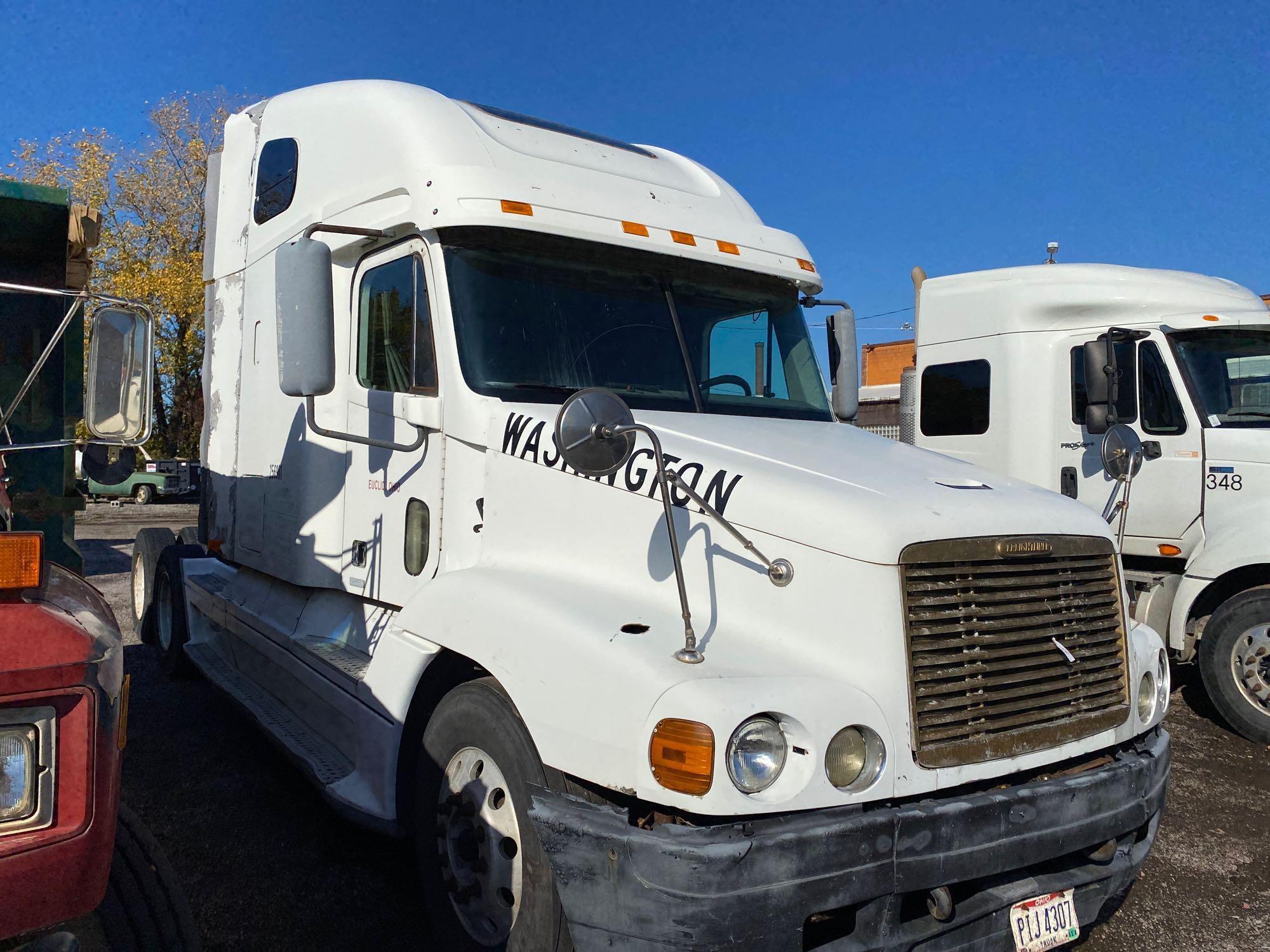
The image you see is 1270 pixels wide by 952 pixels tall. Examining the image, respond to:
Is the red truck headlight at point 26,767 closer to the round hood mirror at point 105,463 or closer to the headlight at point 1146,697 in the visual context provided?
the round hood mirror at point 105,463

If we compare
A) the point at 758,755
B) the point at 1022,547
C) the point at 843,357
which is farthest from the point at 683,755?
the point at 843,357

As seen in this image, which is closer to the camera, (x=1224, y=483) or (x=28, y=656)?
→ (x=28, y=656)

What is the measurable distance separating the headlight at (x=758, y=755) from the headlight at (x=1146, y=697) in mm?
1646

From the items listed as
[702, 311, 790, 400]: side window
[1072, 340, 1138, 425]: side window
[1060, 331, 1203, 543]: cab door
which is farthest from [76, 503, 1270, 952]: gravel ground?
[702, 311, 790, 400]: side window

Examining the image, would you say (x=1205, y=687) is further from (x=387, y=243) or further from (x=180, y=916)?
(x=180, y=916)

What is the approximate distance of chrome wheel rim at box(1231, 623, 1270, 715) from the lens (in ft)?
20.7

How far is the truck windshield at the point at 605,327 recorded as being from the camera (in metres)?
3.89

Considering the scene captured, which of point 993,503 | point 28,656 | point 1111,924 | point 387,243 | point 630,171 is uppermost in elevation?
point 630,171

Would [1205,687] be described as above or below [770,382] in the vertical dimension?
below

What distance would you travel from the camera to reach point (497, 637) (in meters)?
3.11

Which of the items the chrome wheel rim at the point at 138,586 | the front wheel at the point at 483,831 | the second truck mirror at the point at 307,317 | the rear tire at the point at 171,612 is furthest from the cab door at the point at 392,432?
the chrome wheel rim at the point at 138,586

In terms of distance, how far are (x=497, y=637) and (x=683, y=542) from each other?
2.20 feet

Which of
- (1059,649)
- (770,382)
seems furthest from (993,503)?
(770,382)

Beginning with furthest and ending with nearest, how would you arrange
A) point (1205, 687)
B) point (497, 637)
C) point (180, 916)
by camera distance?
point (1205, 687)
point (497, 637)
point (180, 916)
